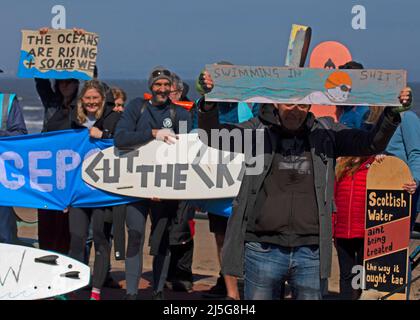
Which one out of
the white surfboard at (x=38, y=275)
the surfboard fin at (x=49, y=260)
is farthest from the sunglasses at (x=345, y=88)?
the surfboard fin at (x=49, y=260)

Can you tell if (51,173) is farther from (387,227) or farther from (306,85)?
(306,85)

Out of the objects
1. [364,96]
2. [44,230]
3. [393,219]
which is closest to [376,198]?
[393,219]

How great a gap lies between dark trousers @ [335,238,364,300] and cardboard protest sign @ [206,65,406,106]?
2.22 metres

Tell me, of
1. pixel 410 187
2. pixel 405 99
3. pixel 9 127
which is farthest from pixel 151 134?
pixel 405 99

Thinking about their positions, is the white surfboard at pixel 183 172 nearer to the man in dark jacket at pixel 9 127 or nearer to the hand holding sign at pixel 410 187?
the man in dark jacket at pixel 9 127

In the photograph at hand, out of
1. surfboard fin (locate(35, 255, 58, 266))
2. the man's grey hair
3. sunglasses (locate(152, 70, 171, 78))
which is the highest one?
sunglasses (locate(152, 70, 171, 78))

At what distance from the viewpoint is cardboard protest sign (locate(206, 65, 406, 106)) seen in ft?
17.6

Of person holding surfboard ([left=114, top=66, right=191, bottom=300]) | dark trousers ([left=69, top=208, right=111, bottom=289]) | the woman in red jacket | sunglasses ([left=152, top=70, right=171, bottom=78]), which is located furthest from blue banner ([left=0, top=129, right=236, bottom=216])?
the woman in red jacket

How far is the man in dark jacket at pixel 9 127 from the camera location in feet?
27.0

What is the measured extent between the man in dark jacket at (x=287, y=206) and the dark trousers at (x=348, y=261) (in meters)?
2.10

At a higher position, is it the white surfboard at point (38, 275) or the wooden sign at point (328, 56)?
the wooden sign at point (328, 56)

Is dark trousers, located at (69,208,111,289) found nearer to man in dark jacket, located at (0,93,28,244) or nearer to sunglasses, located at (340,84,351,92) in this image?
man in dark jacket, located at (0,93,28,244)

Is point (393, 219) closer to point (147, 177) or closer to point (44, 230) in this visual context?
point (147, 177)

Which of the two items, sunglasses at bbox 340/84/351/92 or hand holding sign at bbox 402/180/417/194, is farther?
hand holding sign at bbox 402/180/417/194
